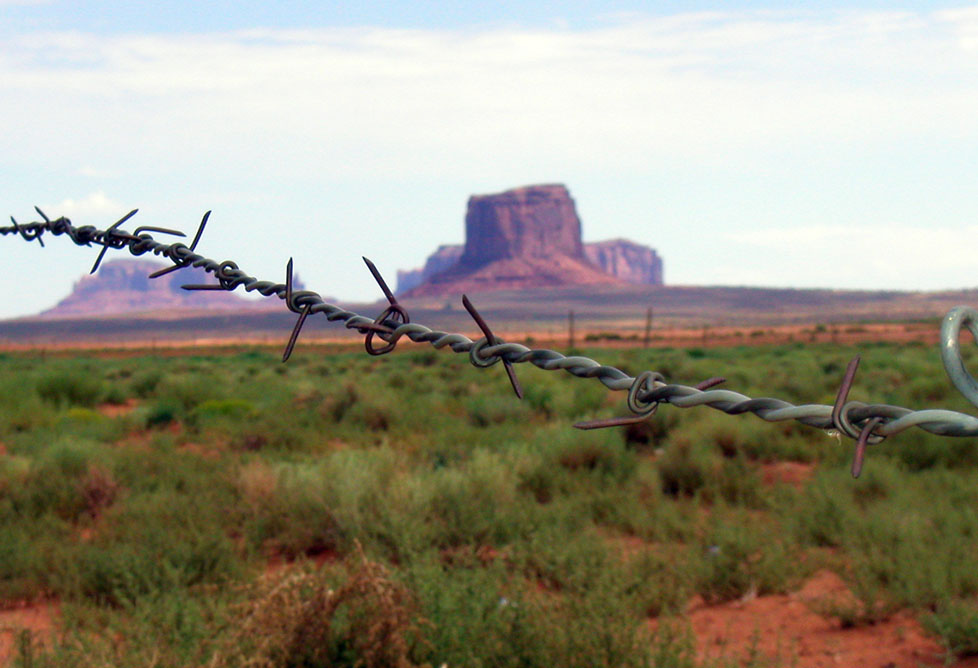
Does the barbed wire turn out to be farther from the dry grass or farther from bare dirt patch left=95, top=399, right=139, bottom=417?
bare dirt patch left=95, top=399, right=139, bottom=417

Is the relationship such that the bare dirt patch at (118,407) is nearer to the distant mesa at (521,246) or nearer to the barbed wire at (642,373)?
the barbed wire at (642,373)

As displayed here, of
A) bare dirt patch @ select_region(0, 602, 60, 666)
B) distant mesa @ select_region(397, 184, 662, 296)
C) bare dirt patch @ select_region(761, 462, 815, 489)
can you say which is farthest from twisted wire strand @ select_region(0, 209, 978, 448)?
distant mesa @ select_region(397, 184, 662, 296)

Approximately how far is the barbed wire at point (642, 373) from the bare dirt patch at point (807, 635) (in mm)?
2918

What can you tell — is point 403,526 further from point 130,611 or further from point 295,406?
point 295,406

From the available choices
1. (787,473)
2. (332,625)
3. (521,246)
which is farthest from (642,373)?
(521,246)

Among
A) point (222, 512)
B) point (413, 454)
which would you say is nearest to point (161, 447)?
point (413, 454)

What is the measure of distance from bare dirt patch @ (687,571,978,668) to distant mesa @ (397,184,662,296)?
171m

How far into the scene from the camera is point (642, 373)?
1.57 m

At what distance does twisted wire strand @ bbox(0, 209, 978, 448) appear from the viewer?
1.14m

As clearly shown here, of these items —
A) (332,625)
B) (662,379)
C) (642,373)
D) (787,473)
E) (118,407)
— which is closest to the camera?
(642,373)

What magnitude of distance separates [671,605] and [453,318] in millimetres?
118580

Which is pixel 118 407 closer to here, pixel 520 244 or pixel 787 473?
pixel 787 473

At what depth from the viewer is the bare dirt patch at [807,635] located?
15.3 feet

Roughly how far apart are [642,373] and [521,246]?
187 meters
